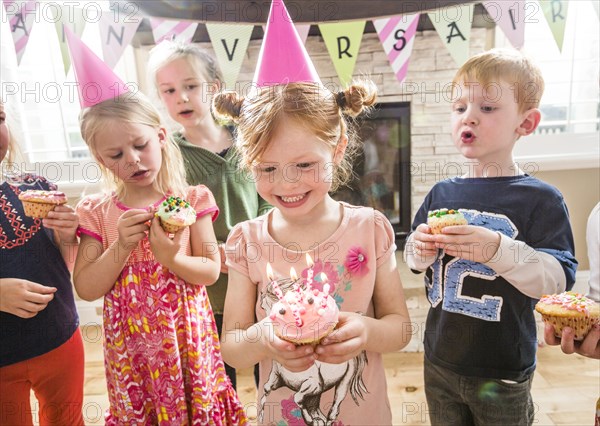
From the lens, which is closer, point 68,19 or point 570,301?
point 570,301

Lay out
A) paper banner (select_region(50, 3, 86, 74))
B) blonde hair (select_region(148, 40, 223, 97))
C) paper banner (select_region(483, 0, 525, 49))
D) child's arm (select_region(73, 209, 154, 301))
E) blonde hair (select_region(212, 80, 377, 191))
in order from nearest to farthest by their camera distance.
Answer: blonde hair (select_region(212, 80, 377, 191))
child's arm (select_region(73, 209, 154, 301))
blonde hair (select_region(148, 40, 223, 97))
paper banner (select_region(483, 0, 525, 49))
paper banner (select_region(50, 3, 86, 74))

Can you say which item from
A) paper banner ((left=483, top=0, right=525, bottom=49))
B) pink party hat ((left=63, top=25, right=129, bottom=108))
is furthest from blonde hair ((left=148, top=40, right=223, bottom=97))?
paper banner ((left=483, top=0, right=525, bottom=49))

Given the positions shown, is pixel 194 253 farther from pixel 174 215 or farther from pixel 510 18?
pixel 510 18

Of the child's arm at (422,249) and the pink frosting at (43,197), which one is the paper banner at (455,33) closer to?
the child's arm at (422,249)

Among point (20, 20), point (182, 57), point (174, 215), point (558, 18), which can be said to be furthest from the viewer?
point (20, 20)

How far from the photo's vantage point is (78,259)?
1.12 meters

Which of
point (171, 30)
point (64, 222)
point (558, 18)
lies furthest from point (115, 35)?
point (558, 18)

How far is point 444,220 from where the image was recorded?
104cm

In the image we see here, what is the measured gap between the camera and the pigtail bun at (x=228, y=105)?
3.22ft

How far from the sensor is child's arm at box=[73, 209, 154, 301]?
102 centimetres

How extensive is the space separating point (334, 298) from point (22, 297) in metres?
0.80

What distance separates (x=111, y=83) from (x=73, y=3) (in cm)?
153

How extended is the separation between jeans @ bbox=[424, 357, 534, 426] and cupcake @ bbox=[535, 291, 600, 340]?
222mm

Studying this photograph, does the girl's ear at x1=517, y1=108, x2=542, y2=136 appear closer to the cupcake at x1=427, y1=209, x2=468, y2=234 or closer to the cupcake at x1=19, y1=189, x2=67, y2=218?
the cupcake at x1=427, y1=209, x2=468, y2=234
